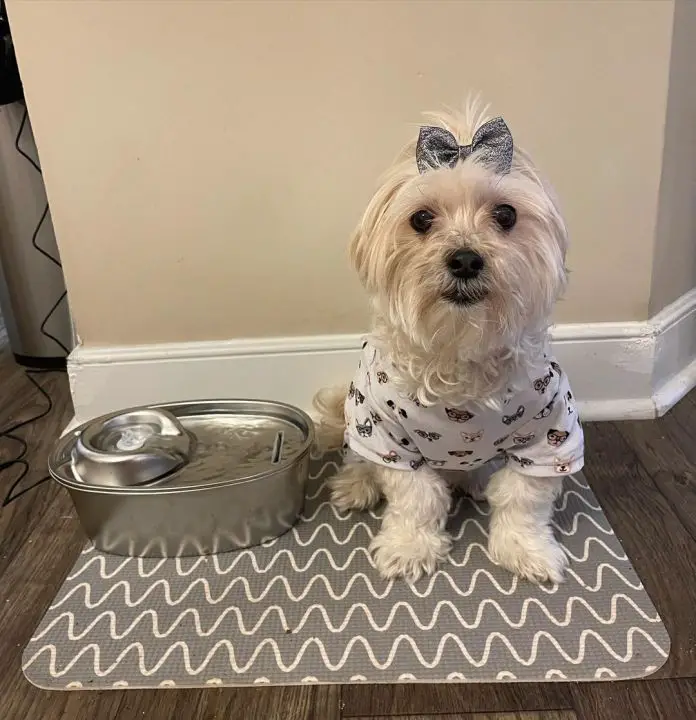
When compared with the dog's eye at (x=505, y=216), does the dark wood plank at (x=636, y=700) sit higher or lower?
lower

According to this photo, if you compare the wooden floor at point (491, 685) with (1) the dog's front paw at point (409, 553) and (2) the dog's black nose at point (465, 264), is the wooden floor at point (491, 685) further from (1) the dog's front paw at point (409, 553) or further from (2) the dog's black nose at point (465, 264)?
(2) the dog's black nose at point (465, 264)

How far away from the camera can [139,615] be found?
1.13 m

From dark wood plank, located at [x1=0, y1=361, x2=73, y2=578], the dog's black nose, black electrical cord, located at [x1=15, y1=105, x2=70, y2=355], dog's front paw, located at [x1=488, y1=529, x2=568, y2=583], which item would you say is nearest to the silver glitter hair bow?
the dog's black nose

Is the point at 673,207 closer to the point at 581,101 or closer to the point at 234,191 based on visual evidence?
the point at 581,101

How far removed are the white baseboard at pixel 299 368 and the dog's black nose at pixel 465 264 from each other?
71 centimetres

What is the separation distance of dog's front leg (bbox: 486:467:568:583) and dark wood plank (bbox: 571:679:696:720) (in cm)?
22

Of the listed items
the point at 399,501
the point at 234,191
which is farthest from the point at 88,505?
the point at 234,191

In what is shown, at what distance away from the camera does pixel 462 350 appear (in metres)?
1.03

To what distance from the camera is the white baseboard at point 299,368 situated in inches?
63.5

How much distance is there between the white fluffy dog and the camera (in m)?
0.96

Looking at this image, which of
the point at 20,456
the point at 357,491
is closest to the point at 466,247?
the point at 357,491

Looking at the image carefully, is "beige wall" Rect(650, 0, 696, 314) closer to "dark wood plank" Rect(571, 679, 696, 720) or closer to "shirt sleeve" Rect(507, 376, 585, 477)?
"shirt sleeve" Rect(507, 376, 585, 477)

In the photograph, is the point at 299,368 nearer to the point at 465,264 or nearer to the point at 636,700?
the point at 465,264

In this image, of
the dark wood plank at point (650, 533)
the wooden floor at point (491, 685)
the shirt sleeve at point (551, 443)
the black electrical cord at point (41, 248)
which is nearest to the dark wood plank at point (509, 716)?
the wooden floor at point (491, 685)
